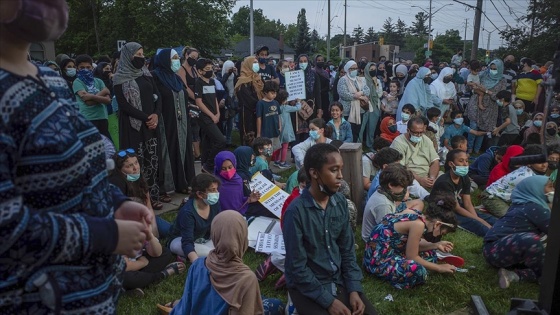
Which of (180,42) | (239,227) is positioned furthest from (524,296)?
(180,42)

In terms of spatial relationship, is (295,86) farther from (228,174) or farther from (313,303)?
(313,303)

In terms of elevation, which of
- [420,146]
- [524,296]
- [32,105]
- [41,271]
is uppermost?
[32,105]

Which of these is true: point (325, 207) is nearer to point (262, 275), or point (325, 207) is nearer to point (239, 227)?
point (239, 227)

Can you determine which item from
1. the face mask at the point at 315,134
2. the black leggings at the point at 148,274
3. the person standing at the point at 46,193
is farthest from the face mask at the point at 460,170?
the person standing at the point at 46,193

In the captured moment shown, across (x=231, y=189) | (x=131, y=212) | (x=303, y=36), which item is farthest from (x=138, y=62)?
(x=303, y=36)

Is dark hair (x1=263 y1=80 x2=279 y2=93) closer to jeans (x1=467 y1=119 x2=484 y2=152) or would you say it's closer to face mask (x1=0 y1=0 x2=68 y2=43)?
jeans (x1=467 y1=119 x2=484 y2=152)

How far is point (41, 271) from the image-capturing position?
1.29 metres

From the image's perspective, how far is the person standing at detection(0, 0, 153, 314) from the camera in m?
1.20

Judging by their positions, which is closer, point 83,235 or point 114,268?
point 83,235

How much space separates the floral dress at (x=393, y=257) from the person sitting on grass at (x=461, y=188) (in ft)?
4.85

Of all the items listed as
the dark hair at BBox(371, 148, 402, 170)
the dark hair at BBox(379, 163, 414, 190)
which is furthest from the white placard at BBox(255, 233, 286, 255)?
the dark hair at BBox(371, 148, 402, 170)

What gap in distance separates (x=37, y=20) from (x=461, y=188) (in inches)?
219

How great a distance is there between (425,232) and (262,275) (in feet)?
5.35

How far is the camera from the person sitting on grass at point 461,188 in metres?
5.69
